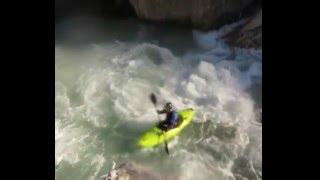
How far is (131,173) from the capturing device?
4.93 m

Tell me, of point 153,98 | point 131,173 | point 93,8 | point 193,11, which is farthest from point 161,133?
point 93,8

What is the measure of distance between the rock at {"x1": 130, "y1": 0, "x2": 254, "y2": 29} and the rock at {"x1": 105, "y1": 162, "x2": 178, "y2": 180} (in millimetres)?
1426

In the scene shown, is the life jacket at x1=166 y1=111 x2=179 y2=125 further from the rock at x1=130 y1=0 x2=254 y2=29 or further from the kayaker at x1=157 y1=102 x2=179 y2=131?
the rock at x1=130 y1=0 x2=254 y2=29

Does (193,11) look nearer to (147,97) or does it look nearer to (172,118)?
(147,97)

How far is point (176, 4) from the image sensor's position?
17.5ft

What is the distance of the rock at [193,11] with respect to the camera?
17.4ft

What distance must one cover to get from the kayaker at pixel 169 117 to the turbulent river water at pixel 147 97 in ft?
0.23

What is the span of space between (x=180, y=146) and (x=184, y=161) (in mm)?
143

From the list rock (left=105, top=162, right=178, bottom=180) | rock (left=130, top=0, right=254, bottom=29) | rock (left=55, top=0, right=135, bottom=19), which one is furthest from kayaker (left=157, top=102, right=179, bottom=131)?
rock (left=55, top=0, right=135, bottom=19)

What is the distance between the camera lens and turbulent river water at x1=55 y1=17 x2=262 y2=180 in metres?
4.96

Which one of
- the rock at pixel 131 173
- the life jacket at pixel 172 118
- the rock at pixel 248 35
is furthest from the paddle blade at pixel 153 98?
the rock at pixel 248 35

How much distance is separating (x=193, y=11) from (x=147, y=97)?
968 millimetres

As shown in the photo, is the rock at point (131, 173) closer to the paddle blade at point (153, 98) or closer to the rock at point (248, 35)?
the paddle blade at point (153, 98)

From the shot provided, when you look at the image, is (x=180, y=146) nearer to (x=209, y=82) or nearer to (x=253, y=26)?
(x=209, y=82)
